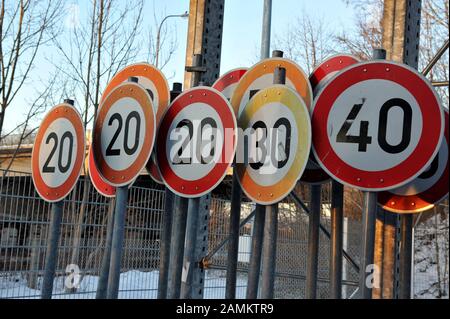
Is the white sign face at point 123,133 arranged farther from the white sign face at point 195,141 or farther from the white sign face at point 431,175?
the white sign face at point 431,175

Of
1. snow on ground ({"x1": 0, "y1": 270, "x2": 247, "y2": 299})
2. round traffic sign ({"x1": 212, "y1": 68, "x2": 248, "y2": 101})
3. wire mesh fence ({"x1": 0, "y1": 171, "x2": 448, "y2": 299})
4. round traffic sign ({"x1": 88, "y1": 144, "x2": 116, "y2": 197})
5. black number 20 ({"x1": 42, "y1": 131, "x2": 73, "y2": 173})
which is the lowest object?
snow on ground ({"x1": 0, "y1": 270, "x2": 247, "y2": 299})

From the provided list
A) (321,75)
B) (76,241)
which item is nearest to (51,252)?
(321,75)

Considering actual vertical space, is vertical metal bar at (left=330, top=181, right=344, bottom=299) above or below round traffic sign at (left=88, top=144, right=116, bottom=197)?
below

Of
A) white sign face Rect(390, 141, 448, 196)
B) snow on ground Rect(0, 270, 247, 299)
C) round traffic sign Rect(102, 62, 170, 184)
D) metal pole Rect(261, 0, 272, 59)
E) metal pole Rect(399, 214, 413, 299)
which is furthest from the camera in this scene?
metal pole Rect(261, 0, 272, 59)

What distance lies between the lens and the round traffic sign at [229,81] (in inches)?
139

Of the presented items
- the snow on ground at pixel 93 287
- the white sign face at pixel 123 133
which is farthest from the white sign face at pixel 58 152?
the snow on ground at pixel 93 287

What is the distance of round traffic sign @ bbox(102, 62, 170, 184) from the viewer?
10.6 ft

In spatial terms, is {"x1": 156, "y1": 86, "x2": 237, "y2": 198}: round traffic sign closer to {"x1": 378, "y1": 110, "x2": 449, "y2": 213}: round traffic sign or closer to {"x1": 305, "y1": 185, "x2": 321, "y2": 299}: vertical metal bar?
{"x1": 305, "y1": 185, "x2": 321, "y2": 299}: vertical metal bar

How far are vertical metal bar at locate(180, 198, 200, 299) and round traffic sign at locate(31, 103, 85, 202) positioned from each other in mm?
756

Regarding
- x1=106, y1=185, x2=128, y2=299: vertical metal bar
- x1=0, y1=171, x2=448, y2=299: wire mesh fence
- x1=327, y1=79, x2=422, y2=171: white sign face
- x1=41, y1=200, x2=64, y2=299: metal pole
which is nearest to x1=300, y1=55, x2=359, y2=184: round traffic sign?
x1=327, y1=79, x2=422, y2=171: white sign face

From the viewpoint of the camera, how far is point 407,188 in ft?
8.23
